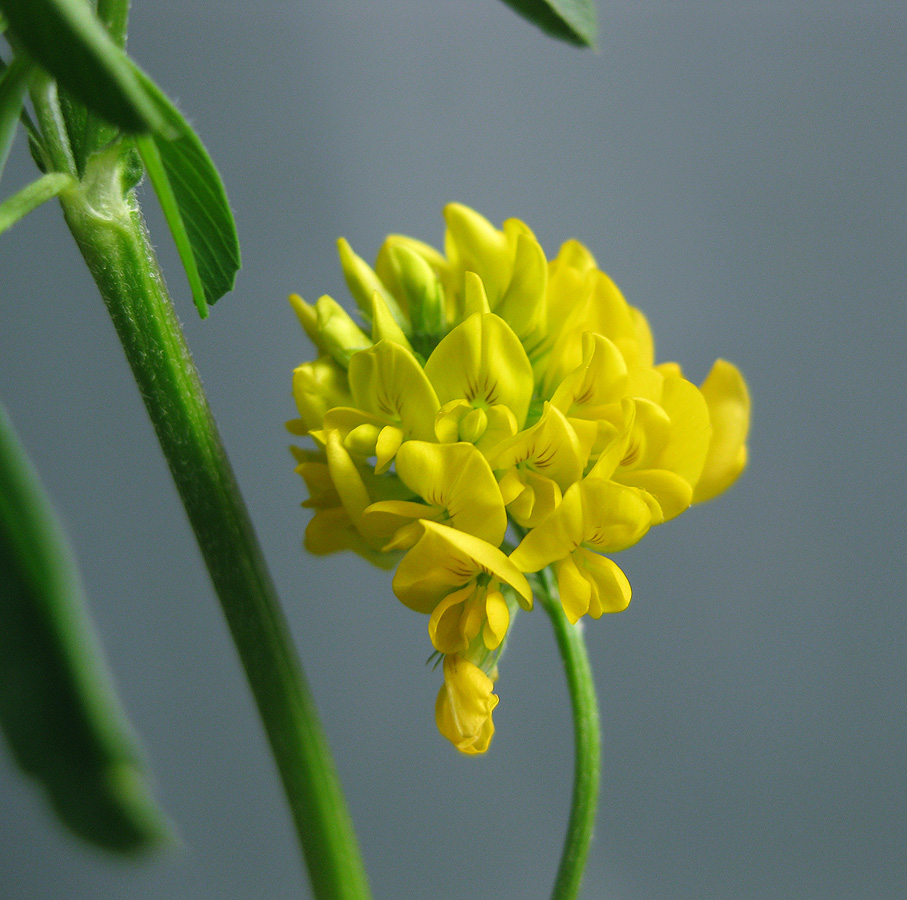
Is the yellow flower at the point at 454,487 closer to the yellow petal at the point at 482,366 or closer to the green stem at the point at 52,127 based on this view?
the yellow petal at the point at 482,366

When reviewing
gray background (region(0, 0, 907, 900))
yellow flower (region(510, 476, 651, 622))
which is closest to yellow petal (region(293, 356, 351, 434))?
yellow flower (region(510, 476, 651, 622))

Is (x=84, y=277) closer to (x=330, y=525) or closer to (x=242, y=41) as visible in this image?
(x=242, y=41)

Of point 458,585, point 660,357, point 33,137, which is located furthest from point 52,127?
point 660,357

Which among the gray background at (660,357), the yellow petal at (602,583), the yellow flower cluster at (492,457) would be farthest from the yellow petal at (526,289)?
the gray background at (660,357)

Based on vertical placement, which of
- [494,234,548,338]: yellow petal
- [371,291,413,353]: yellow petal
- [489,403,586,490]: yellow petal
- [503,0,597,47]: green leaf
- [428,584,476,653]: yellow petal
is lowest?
[428,584,476,653]: yellow petal

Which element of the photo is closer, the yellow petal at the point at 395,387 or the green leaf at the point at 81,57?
the green leaf at the point at 81,57

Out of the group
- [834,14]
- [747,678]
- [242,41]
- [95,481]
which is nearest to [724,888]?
[747,678]

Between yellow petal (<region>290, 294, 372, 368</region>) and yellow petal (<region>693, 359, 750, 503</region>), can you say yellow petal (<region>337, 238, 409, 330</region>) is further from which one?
yellow petal (<region>693, 359, 750, 503</region>)
